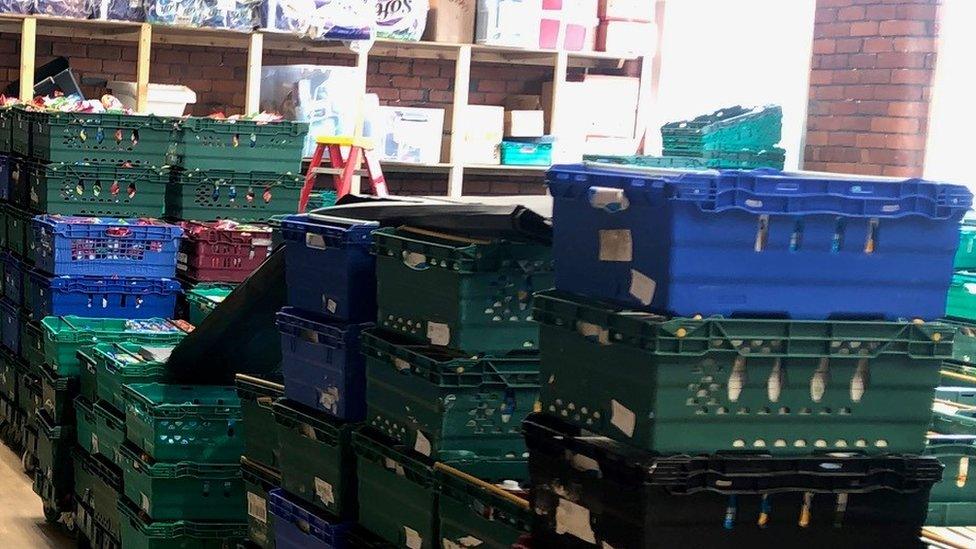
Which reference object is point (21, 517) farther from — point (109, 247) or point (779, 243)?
point (779, 243)

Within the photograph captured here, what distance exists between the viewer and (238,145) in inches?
261

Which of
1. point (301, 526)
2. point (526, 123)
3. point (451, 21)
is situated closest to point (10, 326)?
point (451, 21)

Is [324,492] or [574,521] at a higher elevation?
[574,521]

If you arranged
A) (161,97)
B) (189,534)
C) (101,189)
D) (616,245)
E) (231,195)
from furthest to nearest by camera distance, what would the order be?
(161,97)
(231,195)
(101,189)
(189,534)
(616,245)

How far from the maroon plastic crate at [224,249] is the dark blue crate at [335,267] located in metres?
2.36

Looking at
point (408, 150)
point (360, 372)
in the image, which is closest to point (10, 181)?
point (408, 150)

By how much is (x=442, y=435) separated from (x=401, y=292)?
42 cm

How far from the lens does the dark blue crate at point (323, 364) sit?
12.8ft

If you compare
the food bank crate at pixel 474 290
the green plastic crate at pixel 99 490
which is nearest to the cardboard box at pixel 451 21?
the green plastic crate at pixel 99 490

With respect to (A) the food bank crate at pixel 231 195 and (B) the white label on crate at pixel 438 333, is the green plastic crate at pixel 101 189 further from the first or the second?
(B) the white label on crate at pixel 438 333

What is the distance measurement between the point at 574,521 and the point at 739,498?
1.18 ft

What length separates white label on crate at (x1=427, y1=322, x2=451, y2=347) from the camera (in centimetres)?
346

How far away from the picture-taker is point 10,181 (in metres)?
7.31

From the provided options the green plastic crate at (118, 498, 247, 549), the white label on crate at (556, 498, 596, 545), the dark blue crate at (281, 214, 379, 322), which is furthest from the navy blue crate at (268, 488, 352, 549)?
the white label on crate at (556, 498, 596, 545)
